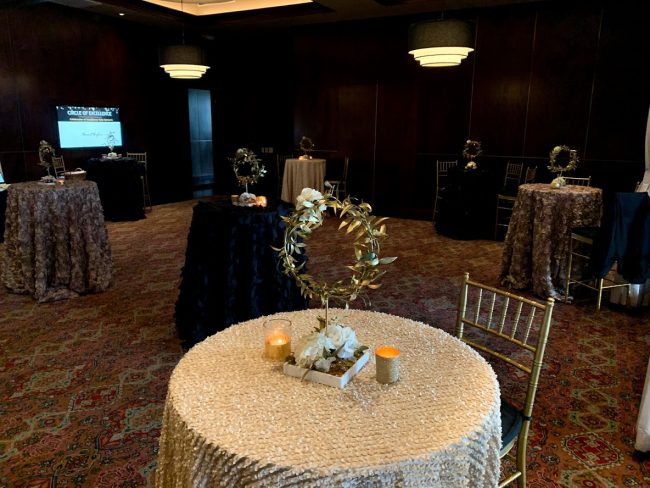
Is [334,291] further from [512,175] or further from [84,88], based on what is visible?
[84,88]

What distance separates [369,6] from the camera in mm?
7559

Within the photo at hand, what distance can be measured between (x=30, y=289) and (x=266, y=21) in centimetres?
603

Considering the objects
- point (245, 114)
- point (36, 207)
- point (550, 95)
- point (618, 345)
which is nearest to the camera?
point (618, 345)

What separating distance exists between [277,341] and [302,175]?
277 inches

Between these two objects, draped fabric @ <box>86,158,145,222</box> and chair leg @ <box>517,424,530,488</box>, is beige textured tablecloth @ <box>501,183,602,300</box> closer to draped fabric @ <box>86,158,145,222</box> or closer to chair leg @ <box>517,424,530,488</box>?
chair leg @ <box>517,424,530,488</box>

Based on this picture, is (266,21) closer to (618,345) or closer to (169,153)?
(169,153)

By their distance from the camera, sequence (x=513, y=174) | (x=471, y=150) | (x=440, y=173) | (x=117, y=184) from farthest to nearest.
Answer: (x=440, y=173), (x=117, y=184), (x=471, y=150), (x=513, y=174)

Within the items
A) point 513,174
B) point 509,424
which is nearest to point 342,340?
point 509,424

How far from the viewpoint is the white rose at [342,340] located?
152 centimetres

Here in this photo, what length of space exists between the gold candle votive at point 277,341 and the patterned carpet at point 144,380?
109cm

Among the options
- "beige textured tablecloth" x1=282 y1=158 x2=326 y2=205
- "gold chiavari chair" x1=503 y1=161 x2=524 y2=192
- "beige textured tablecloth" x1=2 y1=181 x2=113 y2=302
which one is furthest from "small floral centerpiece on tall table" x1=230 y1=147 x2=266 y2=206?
"gold chiavari chair" x1=503 y1=161 x2=524 y2=192

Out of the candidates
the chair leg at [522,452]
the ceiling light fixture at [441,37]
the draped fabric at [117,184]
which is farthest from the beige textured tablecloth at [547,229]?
the draped fabric at [117,184]

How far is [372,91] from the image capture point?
8656mm

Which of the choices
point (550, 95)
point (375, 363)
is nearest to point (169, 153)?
point (550, 95)
